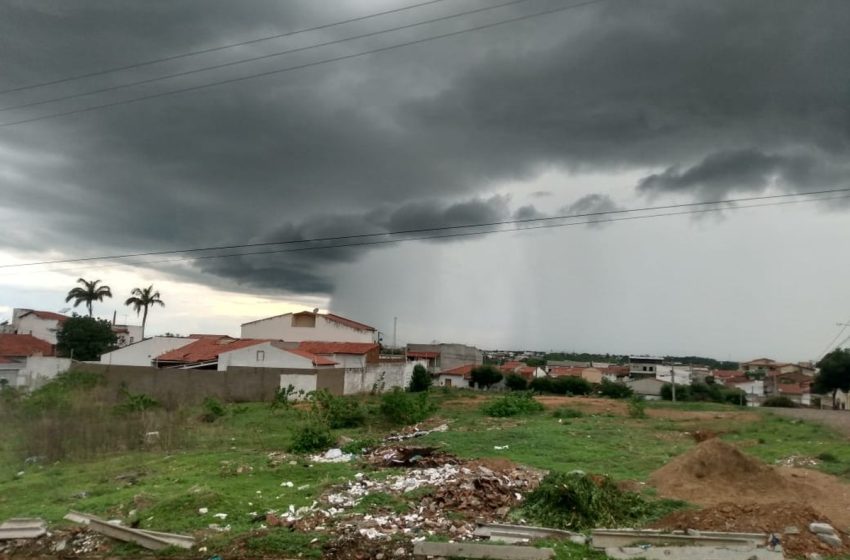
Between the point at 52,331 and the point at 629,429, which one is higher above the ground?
the point at 52,331

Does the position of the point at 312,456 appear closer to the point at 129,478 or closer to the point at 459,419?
the point at 129,478

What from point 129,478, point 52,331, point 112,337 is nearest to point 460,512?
point 129,478

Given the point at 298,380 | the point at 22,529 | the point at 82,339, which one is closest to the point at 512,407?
the point at 298,380

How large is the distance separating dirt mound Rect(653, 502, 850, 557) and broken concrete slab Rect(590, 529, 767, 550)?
458 millimetres

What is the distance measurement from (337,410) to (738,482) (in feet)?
42.9

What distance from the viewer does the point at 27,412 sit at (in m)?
22.4

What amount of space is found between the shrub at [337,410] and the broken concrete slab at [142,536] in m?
10.2

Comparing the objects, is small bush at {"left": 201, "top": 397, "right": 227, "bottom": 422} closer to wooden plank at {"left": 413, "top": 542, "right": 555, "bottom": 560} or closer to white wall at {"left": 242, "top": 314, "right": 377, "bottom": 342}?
wooden plank at {"left": 413, "top": 542, "right": 555, "bottom": 560}

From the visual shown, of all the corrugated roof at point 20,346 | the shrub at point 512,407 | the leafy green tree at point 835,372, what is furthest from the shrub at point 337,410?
the leafy green tree at point 835,372

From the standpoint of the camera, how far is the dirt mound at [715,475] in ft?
34.8

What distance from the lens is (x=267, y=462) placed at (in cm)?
1348

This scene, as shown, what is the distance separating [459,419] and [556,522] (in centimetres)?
1419

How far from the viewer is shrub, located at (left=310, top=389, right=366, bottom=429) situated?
19.9m

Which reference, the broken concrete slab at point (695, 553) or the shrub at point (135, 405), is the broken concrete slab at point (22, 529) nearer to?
the broken concrete slab at point (695, 553)
